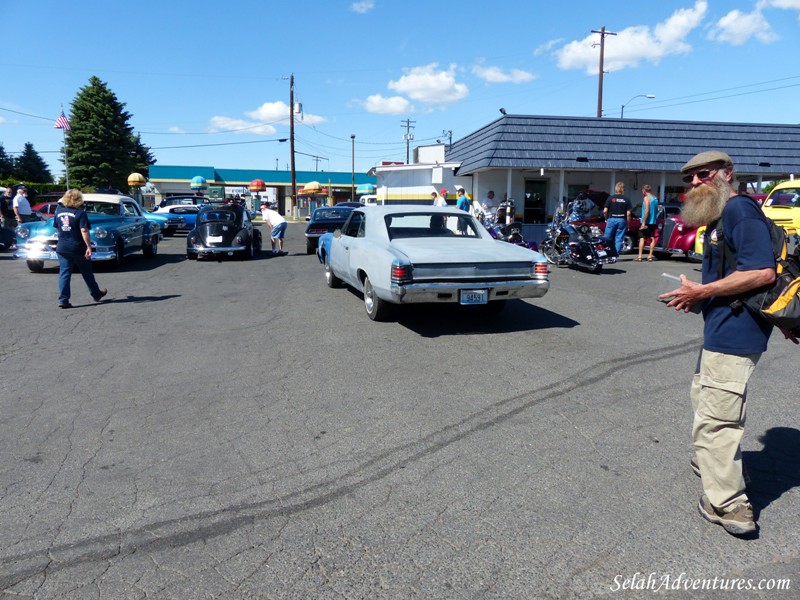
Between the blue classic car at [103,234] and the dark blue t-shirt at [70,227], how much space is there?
3.28 m

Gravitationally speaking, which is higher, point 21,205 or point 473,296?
point 21,205

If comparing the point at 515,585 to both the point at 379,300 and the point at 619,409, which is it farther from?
the point at 379,300

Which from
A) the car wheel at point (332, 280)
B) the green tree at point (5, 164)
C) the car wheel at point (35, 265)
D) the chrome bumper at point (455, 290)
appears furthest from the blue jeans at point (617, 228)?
the green tree at point (5, 164)

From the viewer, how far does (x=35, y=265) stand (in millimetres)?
13281

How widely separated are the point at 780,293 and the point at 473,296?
4282mm

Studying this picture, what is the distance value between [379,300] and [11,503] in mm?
4857

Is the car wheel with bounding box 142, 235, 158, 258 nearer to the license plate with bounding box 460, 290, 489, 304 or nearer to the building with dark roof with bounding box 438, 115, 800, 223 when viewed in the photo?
the building with dark roof with bounding box 438, 115, 800, 223

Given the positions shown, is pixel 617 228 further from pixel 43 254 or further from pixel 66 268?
pixel 43 254

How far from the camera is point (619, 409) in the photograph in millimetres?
4754

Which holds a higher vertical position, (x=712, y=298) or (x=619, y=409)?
(x=712, y=298)

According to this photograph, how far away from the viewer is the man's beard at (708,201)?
3178 mm

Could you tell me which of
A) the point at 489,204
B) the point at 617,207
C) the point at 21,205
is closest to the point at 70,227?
the point at 21,205

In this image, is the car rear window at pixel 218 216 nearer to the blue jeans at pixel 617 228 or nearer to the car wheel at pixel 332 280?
the car wheel at pixel 332 280

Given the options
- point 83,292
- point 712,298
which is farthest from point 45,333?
point 712,298
